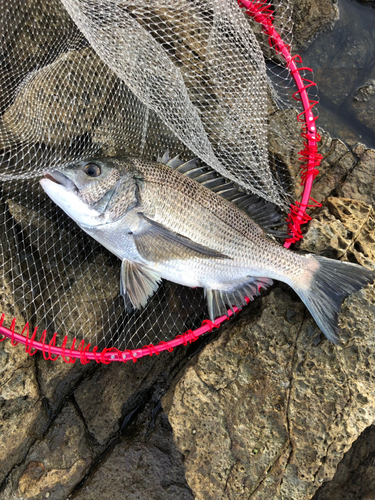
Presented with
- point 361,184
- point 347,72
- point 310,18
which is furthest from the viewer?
point 347,72

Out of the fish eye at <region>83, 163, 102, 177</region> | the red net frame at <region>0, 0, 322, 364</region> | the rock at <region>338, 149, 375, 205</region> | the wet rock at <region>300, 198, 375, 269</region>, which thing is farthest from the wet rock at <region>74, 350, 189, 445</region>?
the rock at <region>338, 149, 375, 205</region>

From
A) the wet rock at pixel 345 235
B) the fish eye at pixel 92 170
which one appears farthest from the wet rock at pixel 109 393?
the wet rock at pixel 345 235

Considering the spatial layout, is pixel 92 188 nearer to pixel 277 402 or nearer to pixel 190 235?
pixel 190 235

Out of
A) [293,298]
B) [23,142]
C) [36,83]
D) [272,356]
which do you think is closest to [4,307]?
[23,142]

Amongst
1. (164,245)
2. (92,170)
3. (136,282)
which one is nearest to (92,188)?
(92,170)

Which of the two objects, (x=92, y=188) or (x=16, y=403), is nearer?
(x=92, y=188)

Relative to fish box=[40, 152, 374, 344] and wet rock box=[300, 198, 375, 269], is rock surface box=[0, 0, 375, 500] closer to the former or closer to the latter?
wet rock box=[300, 198, 375, 269]
